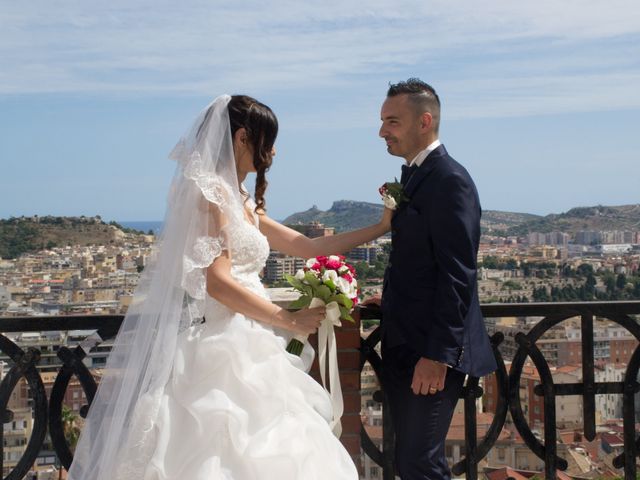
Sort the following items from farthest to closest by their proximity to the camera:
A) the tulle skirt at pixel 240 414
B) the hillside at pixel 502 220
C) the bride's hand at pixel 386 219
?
1. the hillside at pixel 502 220
2. the bride's hand at pixel 386 219
3. the tulle skirt at pixel 240 414

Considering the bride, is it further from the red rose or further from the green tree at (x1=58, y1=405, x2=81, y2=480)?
the green tree at (x1=58, y1=405, x2=81, y2=480)

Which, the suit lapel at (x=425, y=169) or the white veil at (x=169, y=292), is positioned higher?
the suit lapel at (x=425, y=169)

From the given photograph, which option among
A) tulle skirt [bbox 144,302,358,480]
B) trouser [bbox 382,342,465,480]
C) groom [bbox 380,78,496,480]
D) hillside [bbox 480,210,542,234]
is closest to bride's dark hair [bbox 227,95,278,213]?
groom [bbox 380,78,496,480]

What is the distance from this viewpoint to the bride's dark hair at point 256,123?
384cm

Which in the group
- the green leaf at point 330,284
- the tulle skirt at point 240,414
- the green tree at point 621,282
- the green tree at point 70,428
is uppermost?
the green leaf at point 330,284

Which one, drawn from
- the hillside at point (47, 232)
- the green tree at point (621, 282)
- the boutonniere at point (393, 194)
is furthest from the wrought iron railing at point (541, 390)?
the hillside at point (47, 232)

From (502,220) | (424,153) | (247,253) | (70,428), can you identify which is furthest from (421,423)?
(502,220)

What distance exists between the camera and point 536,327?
14.9ft

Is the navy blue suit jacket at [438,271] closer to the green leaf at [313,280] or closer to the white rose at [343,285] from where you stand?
the white rose at [343,285]

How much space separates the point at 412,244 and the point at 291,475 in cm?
119

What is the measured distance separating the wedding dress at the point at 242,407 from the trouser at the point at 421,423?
13.3 inches

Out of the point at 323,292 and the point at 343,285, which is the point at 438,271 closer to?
the point at 343,285

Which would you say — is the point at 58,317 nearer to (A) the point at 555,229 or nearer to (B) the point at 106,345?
(B) the point at 106,345

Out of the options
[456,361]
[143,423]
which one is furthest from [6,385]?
[456,361]
